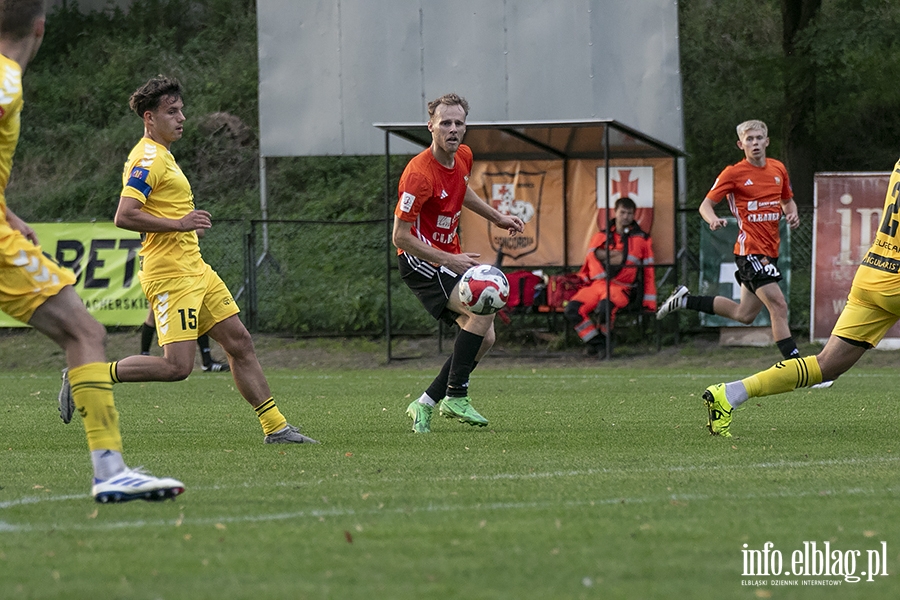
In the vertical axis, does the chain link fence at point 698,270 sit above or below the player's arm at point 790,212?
below

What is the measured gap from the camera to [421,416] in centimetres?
804

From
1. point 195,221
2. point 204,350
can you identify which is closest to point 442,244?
point 195,221

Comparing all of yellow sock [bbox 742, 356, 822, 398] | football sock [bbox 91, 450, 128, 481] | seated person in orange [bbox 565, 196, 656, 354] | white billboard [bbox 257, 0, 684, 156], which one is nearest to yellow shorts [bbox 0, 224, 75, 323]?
football sock [bbox 91, 450, 128, 481]

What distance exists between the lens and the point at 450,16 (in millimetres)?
19812

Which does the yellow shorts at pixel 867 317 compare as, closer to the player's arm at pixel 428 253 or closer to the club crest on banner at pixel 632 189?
the player's arm at pixel 428 253

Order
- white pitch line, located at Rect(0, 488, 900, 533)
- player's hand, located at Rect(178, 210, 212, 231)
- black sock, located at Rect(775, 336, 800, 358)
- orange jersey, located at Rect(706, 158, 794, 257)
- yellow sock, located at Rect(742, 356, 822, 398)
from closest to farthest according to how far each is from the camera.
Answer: white pitch line, located at Rect(0, 488, 900, 533) → player's hand, located at Rect(178, 210, 212, 231) → yellow sock, located at Rect(742, 356, 822, 398) → black sock, located at Rect(775, 336, 800, 358) → orange jersey, located at Rect(706, 158, 794, 257)

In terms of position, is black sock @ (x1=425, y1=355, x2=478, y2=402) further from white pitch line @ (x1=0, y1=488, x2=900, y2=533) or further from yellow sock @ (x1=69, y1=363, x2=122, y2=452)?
yellow sock @ (x1=69, y1=363, x2=122, y2=452)

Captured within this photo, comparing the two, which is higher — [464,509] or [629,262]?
[629,262]

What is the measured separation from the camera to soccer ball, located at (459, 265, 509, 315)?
7.76m

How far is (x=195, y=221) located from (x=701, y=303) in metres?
6.74

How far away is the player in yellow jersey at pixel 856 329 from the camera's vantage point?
22.8ft

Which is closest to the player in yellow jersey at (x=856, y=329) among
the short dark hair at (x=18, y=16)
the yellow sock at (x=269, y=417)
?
the yellow sock at (x=269, y=417)

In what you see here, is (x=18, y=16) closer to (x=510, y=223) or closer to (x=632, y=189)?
(x=510, y=223)

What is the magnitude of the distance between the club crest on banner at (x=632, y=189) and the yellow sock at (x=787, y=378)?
10.3 meters
